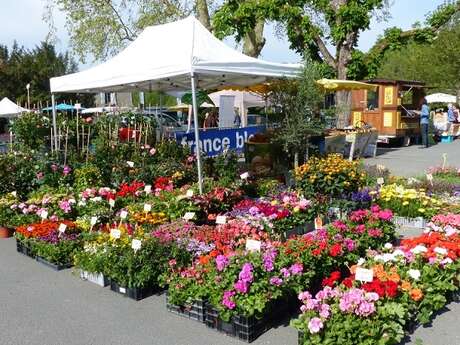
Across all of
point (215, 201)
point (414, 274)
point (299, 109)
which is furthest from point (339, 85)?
point (414, 274)

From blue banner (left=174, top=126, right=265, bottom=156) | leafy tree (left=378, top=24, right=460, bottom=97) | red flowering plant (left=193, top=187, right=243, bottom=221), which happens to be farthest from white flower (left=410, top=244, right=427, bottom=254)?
leafy tree (left=378, top=24, right=460, bottom=97)

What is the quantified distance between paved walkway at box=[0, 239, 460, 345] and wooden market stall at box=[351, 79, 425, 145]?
1564cm

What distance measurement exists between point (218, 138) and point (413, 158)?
743 cm

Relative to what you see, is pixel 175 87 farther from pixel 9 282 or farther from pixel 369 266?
pixel 369 266

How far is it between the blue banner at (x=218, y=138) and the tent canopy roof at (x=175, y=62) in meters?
2.50

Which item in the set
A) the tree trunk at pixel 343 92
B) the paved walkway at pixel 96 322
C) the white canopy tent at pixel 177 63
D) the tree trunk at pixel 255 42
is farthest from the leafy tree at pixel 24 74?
the paved walkway at pixel 96 322

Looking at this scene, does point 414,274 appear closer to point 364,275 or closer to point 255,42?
point 364,275

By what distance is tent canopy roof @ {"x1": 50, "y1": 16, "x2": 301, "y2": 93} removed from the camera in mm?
6883

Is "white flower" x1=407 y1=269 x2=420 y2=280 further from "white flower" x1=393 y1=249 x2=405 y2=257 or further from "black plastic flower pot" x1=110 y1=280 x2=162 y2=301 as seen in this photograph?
"black plastic flower pot" x1=110 y1=280 x2=162 y2=301

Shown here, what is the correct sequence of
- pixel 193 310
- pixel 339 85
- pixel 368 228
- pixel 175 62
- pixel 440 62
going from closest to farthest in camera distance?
pixel 193 310 → pixel 368 228 → pixel 175 62 → pixel 339 85 → pixel 440 62

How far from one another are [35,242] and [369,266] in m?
4.11

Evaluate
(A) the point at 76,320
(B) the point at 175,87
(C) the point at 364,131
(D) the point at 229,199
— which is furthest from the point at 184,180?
(C) the point at 364,131

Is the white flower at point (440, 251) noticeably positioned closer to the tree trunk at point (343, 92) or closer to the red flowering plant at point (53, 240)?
the red flowering plant at point (53, 240)

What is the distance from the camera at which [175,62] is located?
22.6ft
